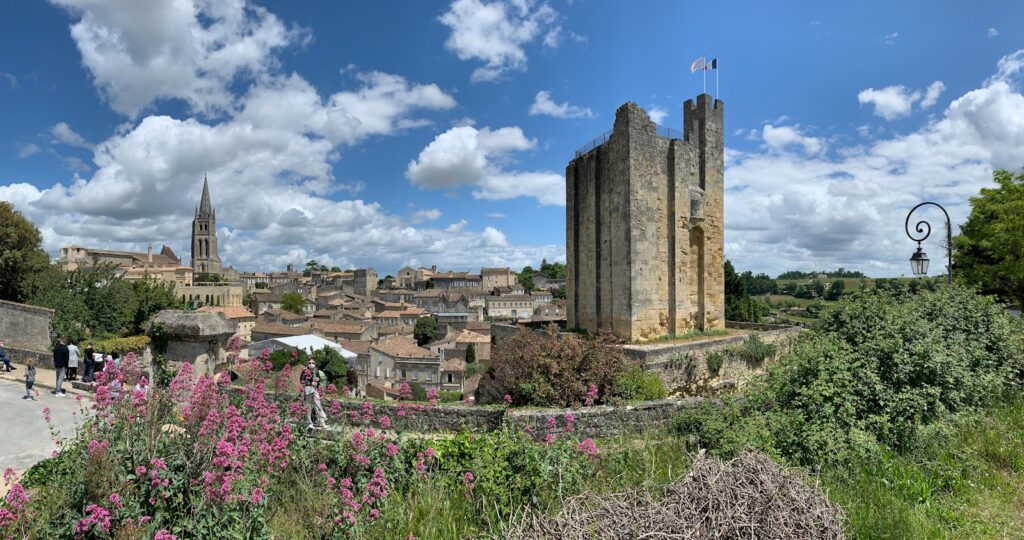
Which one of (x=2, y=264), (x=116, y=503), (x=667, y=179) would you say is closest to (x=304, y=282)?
(x=2, y=264)

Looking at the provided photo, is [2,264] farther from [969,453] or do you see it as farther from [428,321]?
[428,321]

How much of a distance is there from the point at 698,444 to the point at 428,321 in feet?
239

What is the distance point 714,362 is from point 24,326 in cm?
2446

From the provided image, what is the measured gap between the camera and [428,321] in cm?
7638

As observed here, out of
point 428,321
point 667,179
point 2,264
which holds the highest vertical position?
point 667,179

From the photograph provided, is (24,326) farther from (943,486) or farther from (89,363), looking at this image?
(943,486)

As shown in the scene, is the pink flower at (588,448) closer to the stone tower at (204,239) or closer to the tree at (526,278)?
the tree at (526,278)

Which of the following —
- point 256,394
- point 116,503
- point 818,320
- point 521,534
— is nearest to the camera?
point 521,534

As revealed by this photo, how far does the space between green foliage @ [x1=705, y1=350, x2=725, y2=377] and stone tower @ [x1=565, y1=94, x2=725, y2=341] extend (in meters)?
1.92

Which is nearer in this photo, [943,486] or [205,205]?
[943,486]

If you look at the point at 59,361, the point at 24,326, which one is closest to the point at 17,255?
the point at 24,326

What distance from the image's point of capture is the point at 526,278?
141 meters

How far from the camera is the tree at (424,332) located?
2899 inches

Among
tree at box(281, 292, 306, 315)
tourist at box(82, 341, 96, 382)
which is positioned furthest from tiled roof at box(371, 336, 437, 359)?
tree at box(281, 292, 306, 315)
